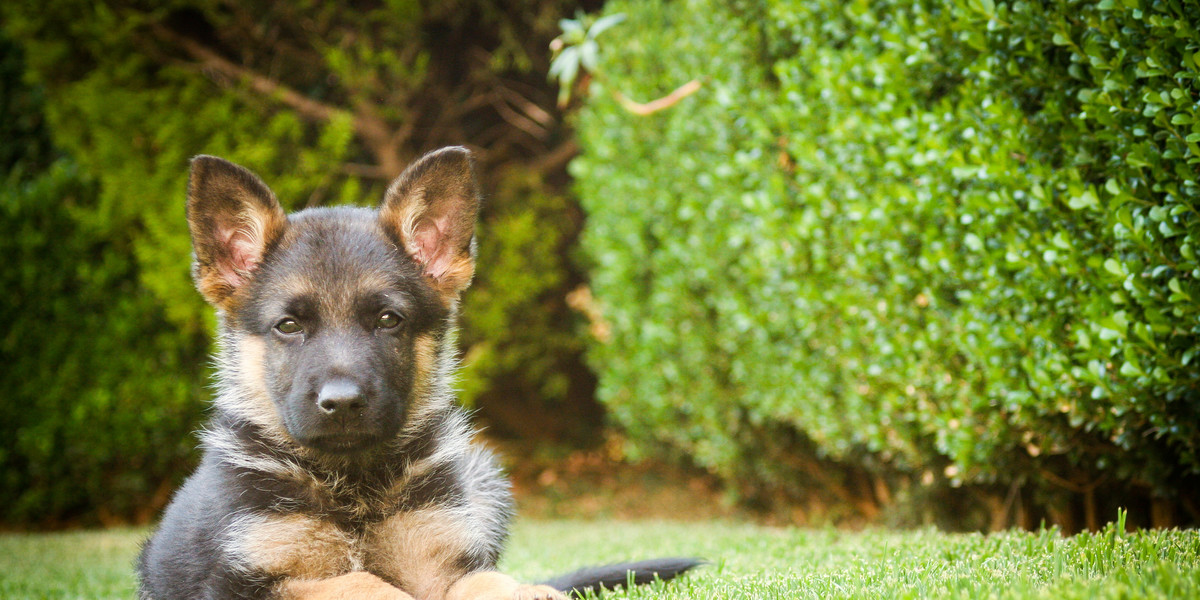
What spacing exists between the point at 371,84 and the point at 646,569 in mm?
6608

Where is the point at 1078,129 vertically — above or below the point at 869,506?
above

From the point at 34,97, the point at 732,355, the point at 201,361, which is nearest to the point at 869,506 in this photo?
the point at 732,355

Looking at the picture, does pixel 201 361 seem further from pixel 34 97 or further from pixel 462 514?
pixel 462 514

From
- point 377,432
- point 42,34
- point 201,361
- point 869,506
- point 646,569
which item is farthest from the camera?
point 201,361

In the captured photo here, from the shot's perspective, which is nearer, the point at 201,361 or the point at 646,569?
the point at 646,569

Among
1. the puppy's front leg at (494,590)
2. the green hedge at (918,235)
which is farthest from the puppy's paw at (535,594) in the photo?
the green hedge at (918,235)

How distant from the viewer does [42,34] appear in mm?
8508

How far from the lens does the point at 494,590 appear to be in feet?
9.73

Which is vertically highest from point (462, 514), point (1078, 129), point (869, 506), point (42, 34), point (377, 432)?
point (42, 34)

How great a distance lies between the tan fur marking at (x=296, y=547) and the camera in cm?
298

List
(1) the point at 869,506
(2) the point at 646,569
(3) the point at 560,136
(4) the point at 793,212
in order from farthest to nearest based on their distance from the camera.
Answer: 1. (3) the point at 560,136
2. (1) the point at 869,506
3. (4) the point at 793,212
4. (2) the point at 646,569

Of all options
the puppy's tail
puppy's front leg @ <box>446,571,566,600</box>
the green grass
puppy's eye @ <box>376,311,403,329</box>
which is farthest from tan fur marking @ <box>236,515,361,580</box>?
the green grass

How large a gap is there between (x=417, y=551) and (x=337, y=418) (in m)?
0.62

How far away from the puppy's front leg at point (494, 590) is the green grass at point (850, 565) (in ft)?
1.67
